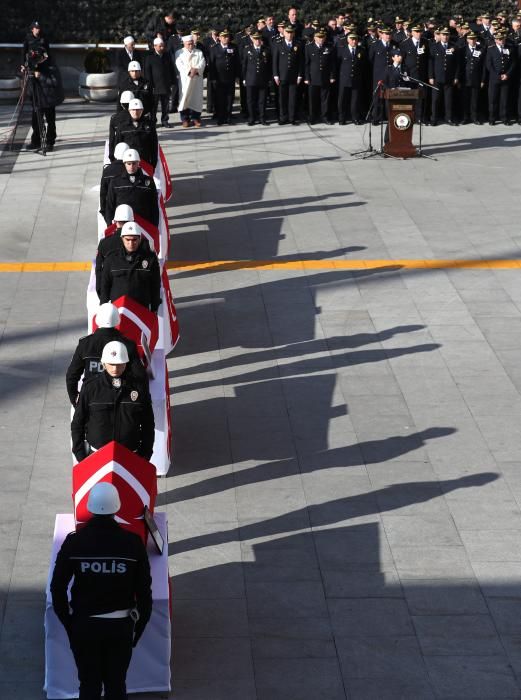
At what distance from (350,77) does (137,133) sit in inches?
328

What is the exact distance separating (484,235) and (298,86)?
8375 millimetres

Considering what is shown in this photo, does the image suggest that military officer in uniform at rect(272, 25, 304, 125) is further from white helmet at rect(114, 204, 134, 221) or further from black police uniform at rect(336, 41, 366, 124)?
white helmet at rect(114, 204, 134, 221)

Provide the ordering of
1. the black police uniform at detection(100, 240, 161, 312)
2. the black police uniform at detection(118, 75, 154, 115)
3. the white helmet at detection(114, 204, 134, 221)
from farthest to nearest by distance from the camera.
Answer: the black police uniform at detection(118, 75, 154, 115)
the white helmet at detection(114, 204, 134, 221)
the black police uniform at detection(100, 240, 161, 312)

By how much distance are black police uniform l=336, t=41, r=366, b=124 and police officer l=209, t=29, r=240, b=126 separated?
2.09 meters

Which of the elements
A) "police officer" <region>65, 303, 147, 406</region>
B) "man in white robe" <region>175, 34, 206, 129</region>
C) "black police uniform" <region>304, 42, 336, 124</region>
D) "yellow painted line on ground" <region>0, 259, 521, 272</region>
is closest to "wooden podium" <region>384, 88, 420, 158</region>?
"black police uniform" <region>304, 42, 336, 124</region>

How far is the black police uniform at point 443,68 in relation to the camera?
24.7 m

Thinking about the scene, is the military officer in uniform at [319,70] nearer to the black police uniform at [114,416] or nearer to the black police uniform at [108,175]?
the black police uniform at [108,175]

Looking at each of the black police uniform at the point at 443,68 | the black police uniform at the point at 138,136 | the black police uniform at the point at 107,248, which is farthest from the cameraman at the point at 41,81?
the black police uniform at the point at 107,248

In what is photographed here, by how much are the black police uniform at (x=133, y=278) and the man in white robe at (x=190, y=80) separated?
13233mm

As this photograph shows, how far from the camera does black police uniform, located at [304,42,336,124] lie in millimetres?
24641

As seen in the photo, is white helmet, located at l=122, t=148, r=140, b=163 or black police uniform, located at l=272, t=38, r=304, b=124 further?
black police uniform, located at l=272, t=38, r=304, b=124

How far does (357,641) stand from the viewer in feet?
27.9

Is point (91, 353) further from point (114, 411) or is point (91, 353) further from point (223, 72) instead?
point (223, 72)

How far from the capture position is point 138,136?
1755 cm
